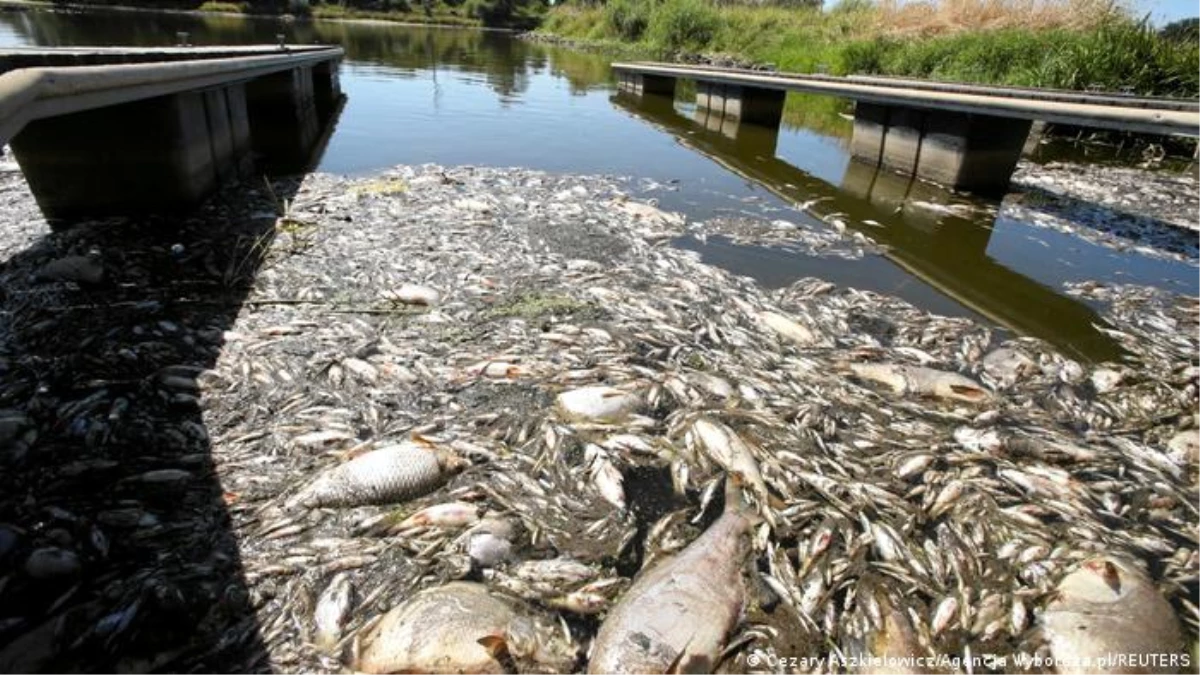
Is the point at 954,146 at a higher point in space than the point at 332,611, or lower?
higher

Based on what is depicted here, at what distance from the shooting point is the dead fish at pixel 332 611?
2.30 metres

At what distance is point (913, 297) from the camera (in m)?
5.93

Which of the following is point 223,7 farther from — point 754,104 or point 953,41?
point 953,41

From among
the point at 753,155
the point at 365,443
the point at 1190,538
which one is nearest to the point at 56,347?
the point at 365,443

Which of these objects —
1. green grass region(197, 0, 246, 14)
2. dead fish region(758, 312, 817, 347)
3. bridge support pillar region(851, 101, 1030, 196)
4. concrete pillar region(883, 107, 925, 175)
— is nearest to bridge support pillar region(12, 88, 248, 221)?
dead fish region(758, 312, 817, 347)

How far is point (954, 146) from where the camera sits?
984cm

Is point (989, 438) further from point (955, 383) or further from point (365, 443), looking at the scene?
point (365, 443)

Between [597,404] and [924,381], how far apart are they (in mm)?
2365

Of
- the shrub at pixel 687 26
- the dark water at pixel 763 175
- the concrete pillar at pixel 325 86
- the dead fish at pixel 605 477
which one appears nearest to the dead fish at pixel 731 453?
the dead fish at pixel 605 477

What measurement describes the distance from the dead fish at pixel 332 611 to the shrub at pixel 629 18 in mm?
54009

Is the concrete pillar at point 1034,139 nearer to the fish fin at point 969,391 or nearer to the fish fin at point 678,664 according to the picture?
the fish fin at point 969,391

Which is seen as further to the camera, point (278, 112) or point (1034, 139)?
point (1034, 139)

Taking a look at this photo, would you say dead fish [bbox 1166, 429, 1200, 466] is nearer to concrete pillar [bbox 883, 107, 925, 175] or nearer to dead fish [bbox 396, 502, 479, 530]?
dead fish [bbox 396, 502, 479, 530]

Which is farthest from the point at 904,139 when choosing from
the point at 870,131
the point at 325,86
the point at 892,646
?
the point at 325,86
